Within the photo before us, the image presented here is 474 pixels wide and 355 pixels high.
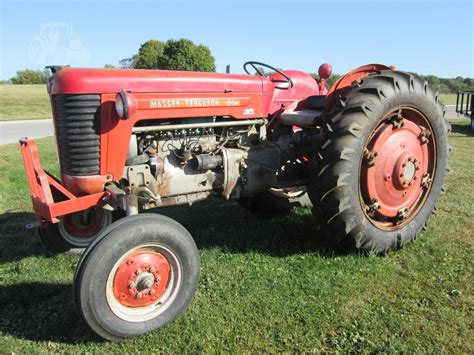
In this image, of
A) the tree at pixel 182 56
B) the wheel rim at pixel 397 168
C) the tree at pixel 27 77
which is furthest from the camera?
the tree at pixel 27 77

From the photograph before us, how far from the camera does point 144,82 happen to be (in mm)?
3178

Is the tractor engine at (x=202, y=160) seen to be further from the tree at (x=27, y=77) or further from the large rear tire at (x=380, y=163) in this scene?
the tree at (x=27, y=77)

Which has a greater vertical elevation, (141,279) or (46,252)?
(141,279)

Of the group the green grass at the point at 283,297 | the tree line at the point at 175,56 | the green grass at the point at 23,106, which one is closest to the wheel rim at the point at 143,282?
the green grass at the point at 283,297

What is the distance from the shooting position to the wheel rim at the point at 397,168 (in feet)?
11.8

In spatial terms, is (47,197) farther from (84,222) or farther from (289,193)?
(289,193)

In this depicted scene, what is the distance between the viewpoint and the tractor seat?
13.8 ft

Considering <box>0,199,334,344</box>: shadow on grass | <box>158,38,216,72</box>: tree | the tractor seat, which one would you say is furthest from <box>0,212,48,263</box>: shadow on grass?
<box>158,38,216,72</box>: tree

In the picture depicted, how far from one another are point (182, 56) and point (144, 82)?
121 feet

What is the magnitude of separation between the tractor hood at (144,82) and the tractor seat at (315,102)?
0.74 m

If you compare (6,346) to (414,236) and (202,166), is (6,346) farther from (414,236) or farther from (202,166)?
(414,236)

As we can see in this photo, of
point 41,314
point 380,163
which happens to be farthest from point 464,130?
point 41,314

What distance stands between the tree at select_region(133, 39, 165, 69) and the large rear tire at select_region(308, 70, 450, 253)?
128ft

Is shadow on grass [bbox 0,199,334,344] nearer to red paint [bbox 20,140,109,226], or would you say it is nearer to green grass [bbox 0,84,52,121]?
red paint [bbox 20,140,109,226]
